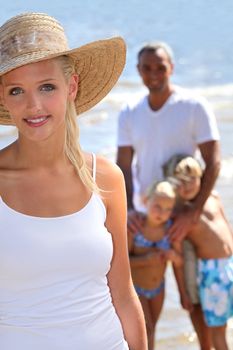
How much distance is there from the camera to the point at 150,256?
5.50 metres

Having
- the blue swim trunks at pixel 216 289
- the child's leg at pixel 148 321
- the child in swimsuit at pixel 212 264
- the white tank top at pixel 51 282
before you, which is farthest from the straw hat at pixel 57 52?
the child's leg at pixel 148 321

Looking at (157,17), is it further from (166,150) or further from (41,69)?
(41,69)

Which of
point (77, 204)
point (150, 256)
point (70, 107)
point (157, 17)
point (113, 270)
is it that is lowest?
point (150, 256)

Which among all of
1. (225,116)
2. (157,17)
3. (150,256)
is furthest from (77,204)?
(157,17)

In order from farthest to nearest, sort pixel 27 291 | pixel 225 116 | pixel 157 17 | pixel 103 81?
pixel 157 17, pixel 225 116, pixel 103 81, pixel 27 291

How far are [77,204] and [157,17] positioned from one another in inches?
920

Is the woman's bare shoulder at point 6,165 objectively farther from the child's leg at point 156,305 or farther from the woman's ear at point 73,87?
the child's leg at point 156,305

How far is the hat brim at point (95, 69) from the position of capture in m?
3.02

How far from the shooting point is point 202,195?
5.53m

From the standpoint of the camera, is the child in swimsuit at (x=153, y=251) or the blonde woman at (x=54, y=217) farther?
the child in swimsuit at (x=153, y=251)

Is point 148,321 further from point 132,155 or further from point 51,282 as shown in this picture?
point 51,282

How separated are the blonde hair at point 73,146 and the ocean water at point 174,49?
3.32 meters

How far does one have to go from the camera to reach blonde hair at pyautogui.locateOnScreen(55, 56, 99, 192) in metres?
2.92

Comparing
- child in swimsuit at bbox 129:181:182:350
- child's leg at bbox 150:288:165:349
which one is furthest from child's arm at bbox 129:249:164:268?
child's leg at bbox 150:288:165:349
